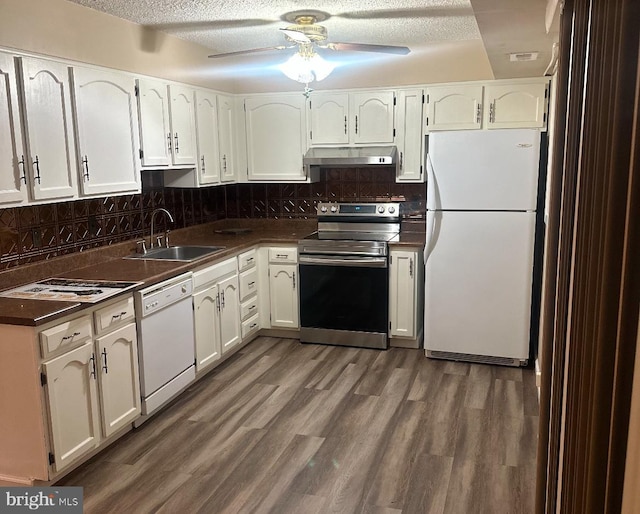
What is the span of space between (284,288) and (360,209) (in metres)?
0.97

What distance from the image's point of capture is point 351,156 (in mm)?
4703

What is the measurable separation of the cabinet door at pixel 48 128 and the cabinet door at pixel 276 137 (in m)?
2.14

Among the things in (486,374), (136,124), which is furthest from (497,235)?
(136,124)

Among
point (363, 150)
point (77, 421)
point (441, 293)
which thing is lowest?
point (77, 421)

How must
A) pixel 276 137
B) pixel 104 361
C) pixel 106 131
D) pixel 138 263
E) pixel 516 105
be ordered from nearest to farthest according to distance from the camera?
pixel 104 361, pixel 106 131, pixel 138 263, pixel 516 105, pixel 276 137

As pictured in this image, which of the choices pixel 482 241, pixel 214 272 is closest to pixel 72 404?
pixel 214 272

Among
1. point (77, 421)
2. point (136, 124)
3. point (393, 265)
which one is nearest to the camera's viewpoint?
point (77, 421)

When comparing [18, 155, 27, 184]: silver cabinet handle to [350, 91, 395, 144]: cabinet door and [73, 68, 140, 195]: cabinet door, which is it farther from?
[350, 91, 395, 144]: cabinet door

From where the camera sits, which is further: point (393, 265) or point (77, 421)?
point (393, 265)

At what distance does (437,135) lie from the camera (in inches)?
162

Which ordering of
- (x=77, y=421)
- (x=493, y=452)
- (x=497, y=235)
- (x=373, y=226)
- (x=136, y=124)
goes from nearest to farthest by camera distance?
(x=77, y=421) < (x=493, y=452) < (x=136, y=124) < (x=497, y=235) < (x=373, y=226)

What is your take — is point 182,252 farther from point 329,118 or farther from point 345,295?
point 329,118

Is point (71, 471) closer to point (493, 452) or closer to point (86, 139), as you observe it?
point (86, 139)

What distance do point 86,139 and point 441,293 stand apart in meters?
2.66
